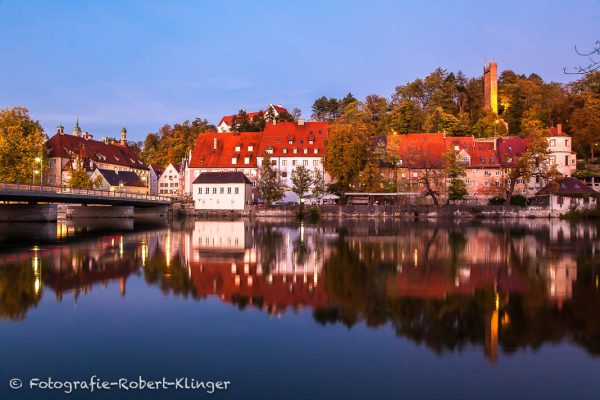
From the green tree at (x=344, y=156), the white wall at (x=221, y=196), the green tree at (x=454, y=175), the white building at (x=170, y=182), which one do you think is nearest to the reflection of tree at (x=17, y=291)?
the green tree at (x=344, y=156)

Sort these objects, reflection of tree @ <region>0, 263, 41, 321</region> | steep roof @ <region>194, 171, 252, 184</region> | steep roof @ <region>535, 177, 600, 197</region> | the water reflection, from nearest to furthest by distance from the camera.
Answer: the water reflection, reflection of tree @ <region>0, 263, 41, 321</region>, steep roof @ <region>535, 177, 600, 197</region>, steep roof @ <region>194, 171, 252, 184</region>

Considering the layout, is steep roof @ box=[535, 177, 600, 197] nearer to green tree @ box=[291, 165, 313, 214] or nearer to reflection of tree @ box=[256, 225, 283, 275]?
green tree @ box=[291, 165, 313, 214]

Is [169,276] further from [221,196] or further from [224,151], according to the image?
[224,151]

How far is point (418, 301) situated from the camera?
47.0 feet

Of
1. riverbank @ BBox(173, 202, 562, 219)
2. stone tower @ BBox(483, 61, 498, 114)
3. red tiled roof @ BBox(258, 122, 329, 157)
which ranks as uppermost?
stone tower @ BBox(483, 61, 498, 114)

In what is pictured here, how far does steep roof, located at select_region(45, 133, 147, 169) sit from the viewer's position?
9044 centimetres

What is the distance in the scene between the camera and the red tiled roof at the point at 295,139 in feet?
261

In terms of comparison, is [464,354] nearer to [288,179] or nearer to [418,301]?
[418,301]

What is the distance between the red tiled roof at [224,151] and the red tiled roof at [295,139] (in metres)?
2.07

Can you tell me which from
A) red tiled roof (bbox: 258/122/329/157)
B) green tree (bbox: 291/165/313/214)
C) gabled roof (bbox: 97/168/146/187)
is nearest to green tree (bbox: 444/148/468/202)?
red tiled roof (bbox: 258/122/329/157)

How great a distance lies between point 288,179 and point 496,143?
3074cm

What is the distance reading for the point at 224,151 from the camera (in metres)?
82.6

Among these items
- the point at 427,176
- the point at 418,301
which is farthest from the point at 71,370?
the point at 427,176

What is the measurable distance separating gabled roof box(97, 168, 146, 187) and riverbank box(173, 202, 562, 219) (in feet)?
69.1
